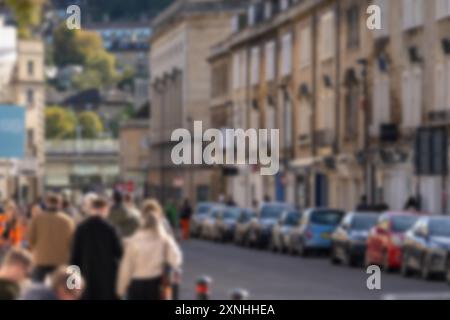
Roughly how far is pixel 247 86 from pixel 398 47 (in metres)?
31.2

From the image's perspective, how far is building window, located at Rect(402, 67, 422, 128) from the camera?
198ft

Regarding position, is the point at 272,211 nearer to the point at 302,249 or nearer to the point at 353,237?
the point at 302,249

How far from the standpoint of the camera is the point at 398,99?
2482 inches

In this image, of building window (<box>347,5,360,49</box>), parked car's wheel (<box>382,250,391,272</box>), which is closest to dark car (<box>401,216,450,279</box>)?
parked car's wheel (<box>382,250,391,272</box>)

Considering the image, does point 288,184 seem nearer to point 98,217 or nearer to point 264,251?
point 264,251

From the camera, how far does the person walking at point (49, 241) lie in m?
23.8

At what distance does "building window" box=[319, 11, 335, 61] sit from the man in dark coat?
172 ft

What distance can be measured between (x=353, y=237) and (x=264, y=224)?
16507mm

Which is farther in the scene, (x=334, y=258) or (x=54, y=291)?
(x=334, y=258)

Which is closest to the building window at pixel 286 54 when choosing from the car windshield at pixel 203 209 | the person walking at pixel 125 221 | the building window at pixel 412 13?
the car windshield at pixel 203 209

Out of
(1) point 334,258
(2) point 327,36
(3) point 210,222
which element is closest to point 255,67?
(2) point 327,36

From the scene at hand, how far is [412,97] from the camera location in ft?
201

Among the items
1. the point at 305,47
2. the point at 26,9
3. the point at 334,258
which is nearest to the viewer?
the point at 26,9
